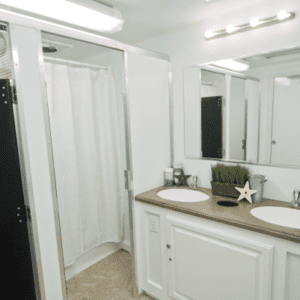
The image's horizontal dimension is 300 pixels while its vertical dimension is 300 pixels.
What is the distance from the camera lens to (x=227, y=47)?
188 cm

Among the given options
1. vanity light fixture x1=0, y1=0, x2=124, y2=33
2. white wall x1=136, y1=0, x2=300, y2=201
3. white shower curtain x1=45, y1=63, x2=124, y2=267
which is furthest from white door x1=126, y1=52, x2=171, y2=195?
white shower curtain x1=45, y1=63, x2=124, y2=267

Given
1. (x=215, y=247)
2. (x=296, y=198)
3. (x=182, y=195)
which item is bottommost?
(x=215, y=247)

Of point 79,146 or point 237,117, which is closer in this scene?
point 237,117

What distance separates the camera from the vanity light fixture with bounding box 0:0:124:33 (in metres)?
1.44

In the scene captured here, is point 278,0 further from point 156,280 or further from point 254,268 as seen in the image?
point 156,280

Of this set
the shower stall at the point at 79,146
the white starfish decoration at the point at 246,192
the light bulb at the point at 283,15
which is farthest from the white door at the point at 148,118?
the light bulb at the point at 283,15

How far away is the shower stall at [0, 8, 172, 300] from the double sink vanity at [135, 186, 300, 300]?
15cm

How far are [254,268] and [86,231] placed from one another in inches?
63.2

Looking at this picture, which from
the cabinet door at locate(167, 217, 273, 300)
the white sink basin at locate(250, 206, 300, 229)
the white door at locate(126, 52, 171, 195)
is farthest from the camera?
the white door at locate(126, 52, 171, 195)

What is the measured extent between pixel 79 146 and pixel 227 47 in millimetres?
1551

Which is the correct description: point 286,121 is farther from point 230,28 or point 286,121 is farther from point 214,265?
point 214,265

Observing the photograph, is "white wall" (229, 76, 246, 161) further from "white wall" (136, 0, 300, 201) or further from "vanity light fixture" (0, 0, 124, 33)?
"vanity light fixture" (0, 0, 124, 33)

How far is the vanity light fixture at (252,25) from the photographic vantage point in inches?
61.4

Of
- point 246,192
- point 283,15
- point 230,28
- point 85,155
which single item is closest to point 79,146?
point 85,155
